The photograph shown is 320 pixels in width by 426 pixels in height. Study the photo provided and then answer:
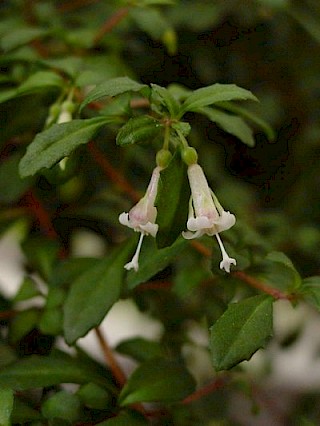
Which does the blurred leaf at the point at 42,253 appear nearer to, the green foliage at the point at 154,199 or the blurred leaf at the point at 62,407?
the green foliage at the point at 154,199

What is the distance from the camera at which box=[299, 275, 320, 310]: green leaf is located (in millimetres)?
624

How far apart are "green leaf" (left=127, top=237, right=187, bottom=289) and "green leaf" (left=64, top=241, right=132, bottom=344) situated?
0.03 m

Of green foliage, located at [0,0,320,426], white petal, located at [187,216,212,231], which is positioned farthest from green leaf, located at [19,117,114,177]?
white petal, located at [187,216,212,231]

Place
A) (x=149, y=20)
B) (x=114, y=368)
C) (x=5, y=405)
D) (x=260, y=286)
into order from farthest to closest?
(x=149, y=20) → (x=114, y=368) → (x=260, y=286) → (x=5, y=405)

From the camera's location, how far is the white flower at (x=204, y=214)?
58cm

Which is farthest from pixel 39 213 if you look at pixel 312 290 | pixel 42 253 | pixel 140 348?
pixel 312 290

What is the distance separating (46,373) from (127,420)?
0.29 feet

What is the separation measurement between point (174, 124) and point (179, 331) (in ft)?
1.55

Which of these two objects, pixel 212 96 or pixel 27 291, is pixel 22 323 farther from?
pixel 212 96

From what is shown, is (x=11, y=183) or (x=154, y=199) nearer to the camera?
(x=154, y=199)

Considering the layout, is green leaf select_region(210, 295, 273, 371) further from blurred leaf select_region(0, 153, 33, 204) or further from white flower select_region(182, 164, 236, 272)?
blurred leaf select_region(0, 153, 33, 204)

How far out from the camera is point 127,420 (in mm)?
665

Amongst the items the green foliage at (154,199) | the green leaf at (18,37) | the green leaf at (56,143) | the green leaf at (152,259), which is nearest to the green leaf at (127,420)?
the green foliage at (154,199)

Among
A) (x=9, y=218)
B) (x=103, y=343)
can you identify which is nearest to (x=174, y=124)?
(x=103, y=343)
